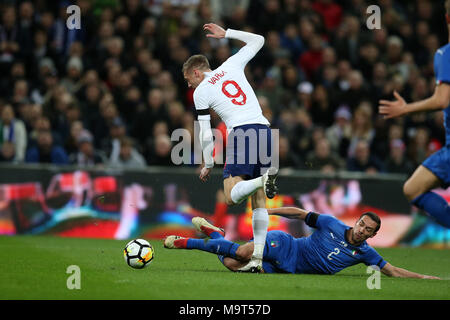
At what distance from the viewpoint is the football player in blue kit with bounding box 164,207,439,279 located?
29.7ft

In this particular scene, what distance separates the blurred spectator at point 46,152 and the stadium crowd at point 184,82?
2 cm

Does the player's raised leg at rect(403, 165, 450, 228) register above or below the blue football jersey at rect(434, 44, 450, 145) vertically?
below

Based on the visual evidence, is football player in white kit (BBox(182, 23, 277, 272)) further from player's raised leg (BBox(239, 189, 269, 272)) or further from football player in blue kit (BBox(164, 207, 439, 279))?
football player in blue kit (BBox(164, 207, 439, 279))

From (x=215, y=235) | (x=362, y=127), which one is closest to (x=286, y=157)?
(x=362, y=127)

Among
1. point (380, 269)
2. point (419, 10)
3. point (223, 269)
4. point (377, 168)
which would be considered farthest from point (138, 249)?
point (419, 10)

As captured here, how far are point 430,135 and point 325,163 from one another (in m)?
2.68

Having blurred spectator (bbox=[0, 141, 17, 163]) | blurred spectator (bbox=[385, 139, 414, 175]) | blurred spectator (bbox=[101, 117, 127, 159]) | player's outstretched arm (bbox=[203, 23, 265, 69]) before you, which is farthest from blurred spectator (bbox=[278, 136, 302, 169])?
player's outstretched arm (bbox=[203, 23, 265, 69])

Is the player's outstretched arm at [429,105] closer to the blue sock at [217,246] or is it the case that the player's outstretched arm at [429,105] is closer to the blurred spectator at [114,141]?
the blue sock at [217,246]

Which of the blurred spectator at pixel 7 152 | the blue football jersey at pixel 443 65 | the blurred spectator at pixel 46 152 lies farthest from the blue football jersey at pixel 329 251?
the blurred spectator at pixel 7 152

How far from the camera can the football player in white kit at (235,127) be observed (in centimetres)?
929

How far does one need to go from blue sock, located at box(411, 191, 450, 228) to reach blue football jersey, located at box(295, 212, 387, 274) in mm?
1470

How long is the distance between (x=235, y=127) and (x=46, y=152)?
6.16 meters

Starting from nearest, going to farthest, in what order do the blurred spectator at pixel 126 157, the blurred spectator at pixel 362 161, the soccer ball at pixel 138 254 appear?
the soccer ball at pixel 138 254, the blurred spectator at pixel 126 157, the blurred spectator at pixel 362 161

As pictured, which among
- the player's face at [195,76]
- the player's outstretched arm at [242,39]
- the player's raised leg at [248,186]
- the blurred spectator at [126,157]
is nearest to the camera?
the player's raised leg at [248,186]
